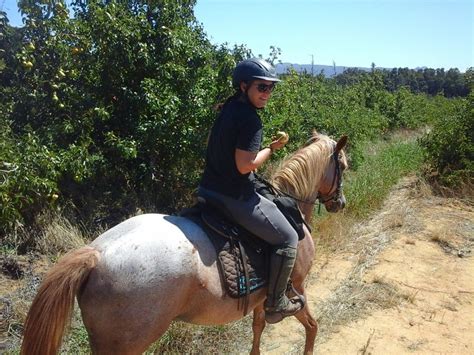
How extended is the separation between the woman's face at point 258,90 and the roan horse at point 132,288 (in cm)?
99

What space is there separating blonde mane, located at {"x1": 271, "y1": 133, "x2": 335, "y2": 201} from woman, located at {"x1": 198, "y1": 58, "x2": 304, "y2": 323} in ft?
2.13

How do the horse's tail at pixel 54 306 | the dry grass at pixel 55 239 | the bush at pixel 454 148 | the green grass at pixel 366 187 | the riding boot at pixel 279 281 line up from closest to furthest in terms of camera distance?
the horse's tail at pixel 54 306, the riding boot at pixel 279 281, the dry grass at pixel 55 239, the green grass at pixel 366 187, the bush at pixel 454 148

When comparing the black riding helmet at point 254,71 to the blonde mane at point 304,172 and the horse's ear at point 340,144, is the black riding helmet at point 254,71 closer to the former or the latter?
the blonde mane at point 304,172

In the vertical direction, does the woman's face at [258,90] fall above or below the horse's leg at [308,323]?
above

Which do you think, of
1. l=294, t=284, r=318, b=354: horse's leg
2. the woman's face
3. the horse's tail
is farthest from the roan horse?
l=294, t=284, r=318, b=354: horse's leg

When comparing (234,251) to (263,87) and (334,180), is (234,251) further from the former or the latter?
(334,180)

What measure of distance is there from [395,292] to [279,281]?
3163 mm

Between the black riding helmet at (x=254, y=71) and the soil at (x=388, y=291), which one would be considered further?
the soil at (x=388, y=291)

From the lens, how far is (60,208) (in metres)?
5.45

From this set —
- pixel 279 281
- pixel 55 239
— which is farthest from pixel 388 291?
pixel 55 239

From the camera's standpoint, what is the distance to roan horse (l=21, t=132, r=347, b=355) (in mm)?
2234

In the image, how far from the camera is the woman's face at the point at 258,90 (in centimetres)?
281

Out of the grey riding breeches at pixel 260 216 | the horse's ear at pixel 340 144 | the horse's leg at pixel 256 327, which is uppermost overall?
the horse's ear at pixel 340 144

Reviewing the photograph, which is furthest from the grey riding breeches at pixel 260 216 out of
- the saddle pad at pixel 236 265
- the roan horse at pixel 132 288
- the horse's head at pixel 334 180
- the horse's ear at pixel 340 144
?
the horse's ear at pixel 340 144
